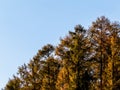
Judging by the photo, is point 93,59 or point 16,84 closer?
point 93,59

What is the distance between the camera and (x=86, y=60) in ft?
169

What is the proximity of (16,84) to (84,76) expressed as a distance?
31.8 m

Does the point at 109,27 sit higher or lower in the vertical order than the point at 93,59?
higher

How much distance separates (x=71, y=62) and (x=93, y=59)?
153 inches

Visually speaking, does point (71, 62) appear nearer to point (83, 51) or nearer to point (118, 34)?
point (83, 51)

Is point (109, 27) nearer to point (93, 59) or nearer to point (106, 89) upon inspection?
point (93, 59)

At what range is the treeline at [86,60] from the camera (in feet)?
165

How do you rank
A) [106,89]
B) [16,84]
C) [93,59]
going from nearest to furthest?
[106,89]
[93,59]
[16,84]

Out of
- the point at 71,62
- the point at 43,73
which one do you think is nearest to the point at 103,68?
the point at 71,62

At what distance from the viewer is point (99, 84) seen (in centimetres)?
5419

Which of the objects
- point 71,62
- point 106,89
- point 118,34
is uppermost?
point 118,34

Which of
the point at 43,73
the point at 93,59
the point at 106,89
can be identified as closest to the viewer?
the point at 106,89

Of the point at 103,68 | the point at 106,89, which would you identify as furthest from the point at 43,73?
the point at 106,89

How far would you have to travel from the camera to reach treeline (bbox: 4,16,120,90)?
50.3 metres
